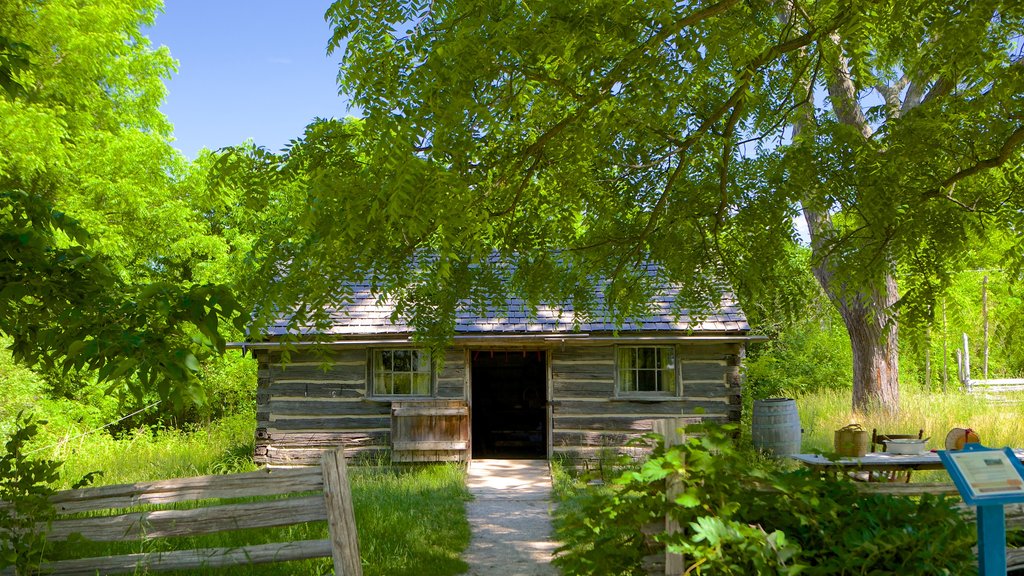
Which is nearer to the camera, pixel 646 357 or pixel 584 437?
pixel 584 437

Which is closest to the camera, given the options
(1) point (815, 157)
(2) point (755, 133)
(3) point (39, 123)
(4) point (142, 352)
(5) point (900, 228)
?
(4) point (142, 352)

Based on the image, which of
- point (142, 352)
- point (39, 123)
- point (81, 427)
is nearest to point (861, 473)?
point (142, 352)

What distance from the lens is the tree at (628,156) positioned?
416cm

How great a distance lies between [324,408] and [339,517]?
9337 millimetres

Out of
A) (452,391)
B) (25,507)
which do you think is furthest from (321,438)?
(25,507)

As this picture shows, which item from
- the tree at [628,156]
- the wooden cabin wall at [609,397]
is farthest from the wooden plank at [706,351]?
the tree at [628,156]

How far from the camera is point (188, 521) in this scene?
16.6 ft

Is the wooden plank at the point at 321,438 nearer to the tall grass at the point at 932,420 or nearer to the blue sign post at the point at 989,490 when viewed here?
the tall grass at the point at 932,420

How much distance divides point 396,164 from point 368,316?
10287mm

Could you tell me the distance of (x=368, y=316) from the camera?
45.1 feet

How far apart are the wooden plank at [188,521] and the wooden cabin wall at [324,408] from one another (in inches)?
339

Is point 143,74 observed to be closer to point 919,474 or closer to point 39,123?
→ point 39,123

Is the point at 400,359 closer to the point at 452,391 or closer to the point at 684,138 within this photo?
the point at 452,391

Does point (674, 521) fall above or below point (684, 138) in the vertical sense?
below
